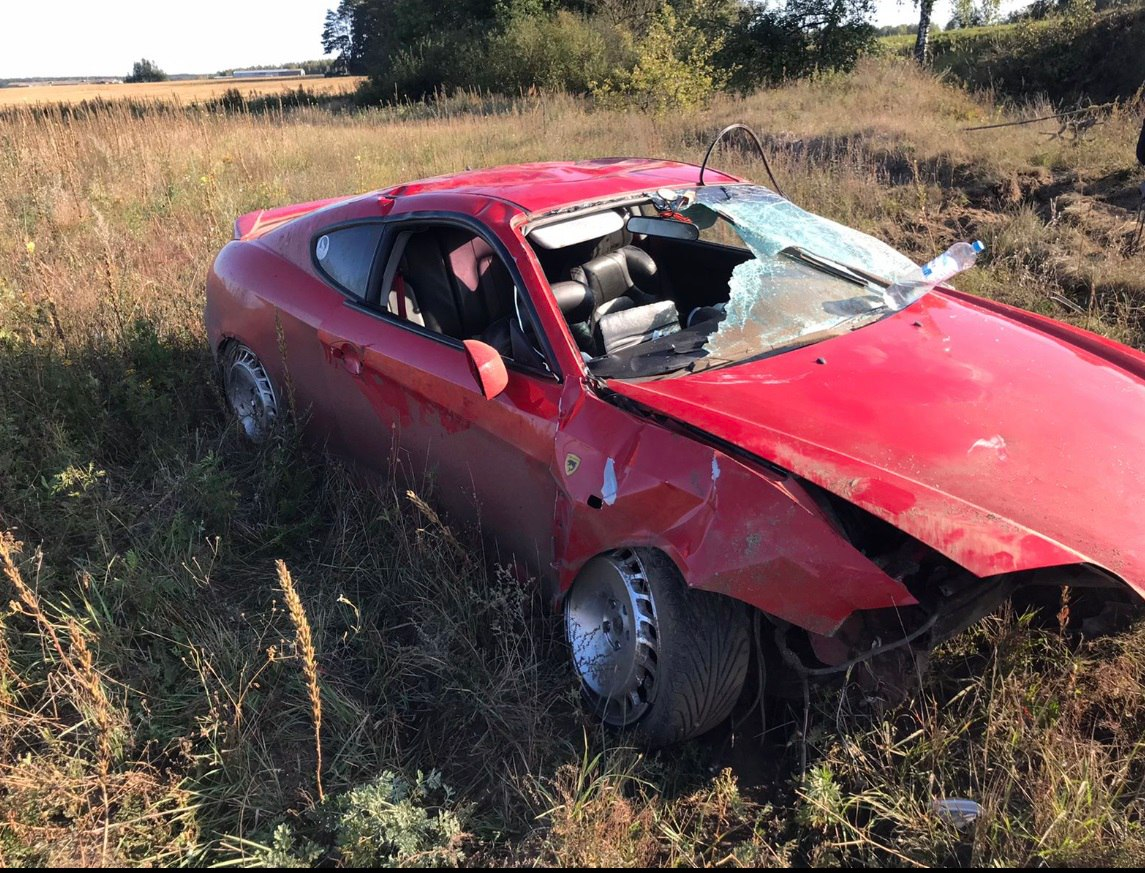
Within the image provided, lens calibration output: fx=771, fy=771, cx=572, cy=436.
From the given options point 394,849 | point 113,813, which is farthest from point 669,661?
point 113,813

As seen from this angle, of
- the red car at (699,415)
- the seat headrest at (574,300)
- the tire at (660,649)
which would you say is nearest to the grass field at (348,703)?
the tire at (660,649)

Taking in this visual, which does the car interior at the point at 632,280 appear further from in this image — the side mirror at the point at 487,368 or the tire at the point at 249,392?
the tire at the point at 249,392

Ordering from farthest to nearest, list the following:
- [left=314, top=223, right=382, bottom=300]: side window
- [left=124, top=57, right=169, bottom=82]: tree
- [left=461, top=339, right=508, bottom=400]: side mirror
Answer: [left=124, top=57, right=169, bottom=82]: tree, [left=314, top=223, right=382, bottom=300]: side window, [left=461, top=339, right=508, bottom=400]: side mirror

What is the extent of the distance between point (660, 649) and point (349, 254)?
2303 millimetres

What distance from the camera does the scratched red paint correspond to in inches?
76.8

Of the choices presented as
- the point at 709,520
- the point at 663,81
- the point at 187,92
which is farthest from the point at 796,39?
the point at 187,92

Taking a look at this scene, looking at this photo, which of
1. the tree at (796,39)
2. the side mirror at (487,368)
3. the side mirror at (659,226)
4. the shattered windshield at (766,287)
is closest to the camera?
the side mirror at (487,368)

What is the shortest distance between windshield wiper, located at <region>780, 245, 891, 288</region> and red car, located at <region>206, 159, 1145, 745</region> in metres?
0.01

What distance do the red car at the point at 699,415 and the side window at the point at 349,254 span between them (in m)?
0.01

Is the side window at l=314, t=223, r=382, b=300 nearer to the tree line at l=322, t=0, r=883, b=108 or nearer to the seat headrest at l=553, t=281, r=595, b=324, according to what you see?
the seat headrest at l=553, t=281, r=595, b=324

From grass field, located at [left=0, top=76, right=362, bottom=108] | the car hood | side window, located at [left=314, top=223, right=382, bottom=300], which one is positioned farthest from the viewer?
grass field, located at [left=0, top=76, right=362, bottom=108]

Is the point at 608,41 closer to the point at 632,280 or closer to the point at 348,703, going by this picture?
the point at 632,280

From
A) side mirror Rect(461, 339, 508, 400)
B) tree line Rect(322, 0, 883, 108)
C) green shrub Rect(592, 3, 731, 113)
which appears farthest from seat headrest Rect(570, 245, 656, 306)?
tree line Rect(322, 0, 883, 108)

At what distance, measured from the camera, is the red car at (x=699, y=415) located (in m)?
2.00
